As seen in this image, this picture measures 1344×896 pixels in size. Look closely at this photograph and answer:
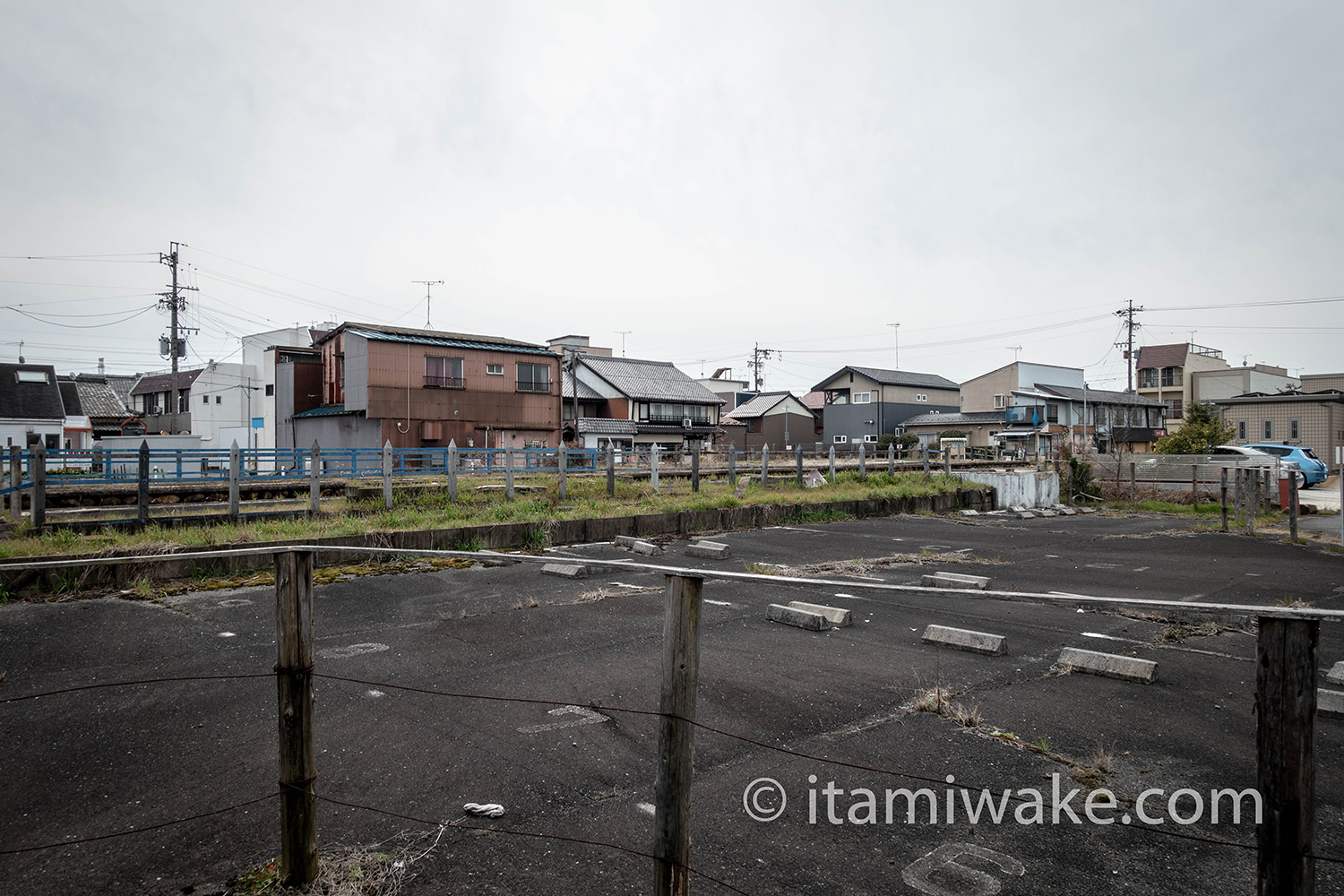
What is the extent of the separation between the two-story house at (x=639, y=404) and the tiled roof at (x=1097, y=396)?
80.8ft

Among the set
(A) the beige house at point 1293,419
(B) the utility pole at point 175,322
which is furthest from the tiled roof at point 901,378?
(B) the utility pole at point 175,322

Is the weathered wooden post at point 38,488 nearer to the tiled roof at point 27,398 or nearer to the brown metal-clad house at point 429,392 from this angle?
the brown metal-clad house at point 429,392

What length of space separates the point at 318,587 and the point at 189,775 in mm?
5039

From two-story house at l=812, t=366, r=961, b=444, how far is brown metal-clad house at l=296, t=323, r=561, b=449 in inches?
1086

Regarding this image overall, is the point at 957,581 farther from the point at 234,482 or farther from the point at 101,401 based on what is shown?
the point at 101,401

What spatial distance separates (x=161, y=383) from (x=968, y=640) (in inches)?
2171

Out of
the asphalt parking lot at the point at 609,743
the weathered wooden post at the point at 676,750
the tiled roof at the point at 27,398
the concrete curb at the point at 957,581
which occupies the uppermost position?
the tiled roof at the point at 27,398

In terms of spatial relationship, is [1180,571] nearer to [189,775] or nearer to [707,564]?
[707,564]

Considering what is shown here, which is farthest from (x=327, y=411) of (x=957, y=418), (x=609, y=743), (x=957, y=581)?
(x=957, y=418)

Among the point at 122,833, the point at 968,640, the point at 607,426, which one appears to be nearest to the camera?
the point at 122,833

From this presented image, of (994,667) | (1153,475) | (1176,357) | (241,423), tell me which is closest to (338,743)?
(994,667)

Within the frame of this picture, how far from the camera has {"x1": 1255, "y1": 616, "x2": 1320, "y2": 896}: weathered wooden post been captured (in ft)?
6.19

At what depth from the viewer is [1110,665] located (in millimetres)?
5582

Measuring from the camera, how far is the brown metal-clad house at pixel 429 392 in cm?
2931
